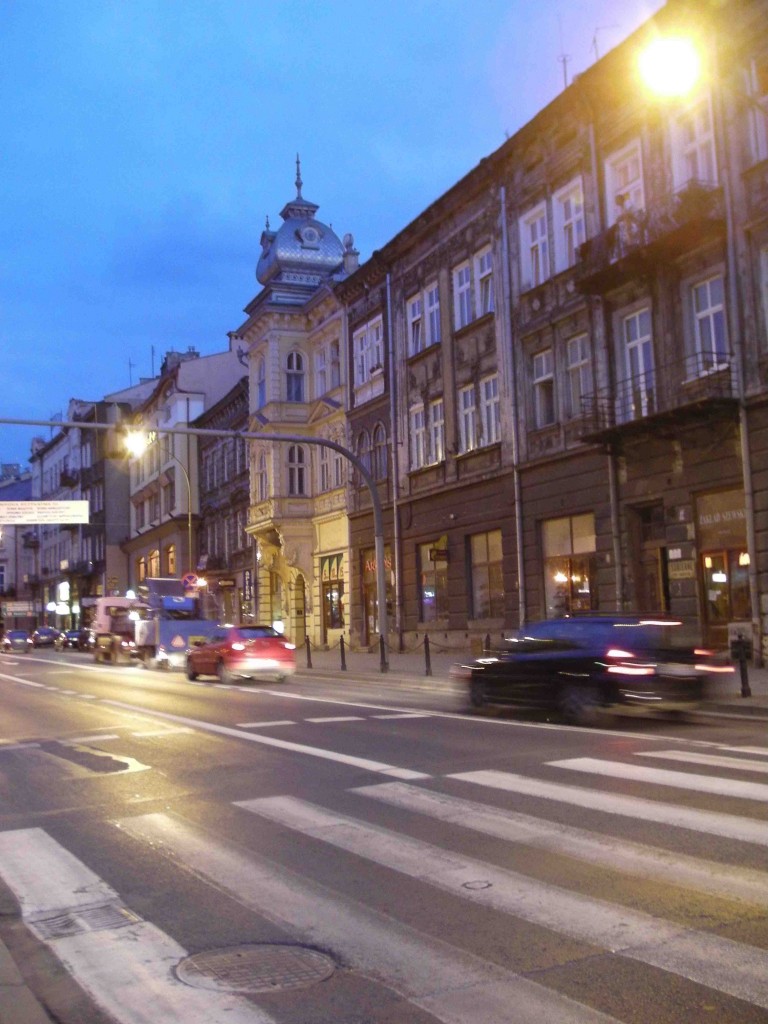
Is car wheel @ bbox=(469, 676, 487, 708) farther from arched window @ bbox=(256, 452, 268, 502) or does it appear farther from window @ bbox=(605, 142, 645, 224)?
arched window @ bbox=(256, 452, 268, 502)

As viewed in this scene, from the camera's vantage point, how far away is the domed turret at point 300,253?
45031 mm

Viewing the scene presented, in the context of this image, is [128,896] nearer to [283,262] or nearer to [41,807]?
[41,807]

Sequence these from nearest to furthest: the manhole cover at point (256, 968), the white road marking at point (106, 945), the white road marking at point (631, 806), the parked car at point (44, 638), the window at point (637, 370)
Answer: the white road marking at point (106, 945) < the manhole cover at point (256, 968) < the white road marking at point (631, 806) < the window at point (637, 370) < the parked car at point (44, 638)

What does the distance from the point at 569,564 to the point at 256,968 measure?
2269cm

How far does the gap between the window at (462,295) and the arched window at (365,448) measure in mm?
6950

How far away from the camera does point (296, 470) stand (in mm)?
43562

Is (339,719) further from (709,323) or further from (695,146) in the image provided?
(695,146)

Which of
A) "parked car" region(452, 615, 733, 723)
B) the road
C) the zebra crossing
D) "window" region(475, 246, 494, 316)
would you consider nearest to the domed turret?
"window" region(475, 246, 494, 316)

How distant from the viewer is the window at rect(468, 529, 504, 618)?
3025cm

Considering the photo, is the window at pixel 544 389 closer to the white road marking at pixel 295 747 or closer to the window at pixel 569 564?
the window at pixel 569 564

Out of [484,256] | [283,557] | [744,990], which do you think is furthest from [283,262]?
[744,990]

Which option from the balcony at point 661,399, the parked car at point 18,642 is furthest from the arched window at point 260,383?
the parked car at point 18,642

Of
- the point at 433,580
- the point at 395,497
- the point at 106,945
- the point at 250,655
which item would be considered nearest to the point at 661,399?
the point at 250,655

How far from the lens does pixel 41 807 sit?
9508mm
